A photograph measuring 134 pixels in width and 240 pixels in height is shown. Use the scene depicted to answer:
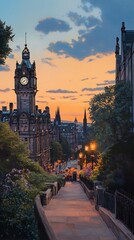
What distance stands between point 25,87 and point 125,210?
9463 cm

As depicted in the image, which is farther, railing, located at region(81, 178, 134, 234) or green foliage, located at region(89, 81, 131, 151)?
green foliage, located at region(89, 81, 131, 151)

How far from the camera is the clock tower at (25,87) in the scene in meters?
105

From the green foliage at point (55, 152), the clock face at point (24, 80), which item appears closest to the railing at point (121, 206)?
the clock face at point (24, 80)

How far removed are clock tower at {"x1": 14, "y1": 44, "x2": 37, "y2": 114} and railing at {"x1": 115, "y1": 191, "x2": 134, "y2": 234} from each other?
9192 cm

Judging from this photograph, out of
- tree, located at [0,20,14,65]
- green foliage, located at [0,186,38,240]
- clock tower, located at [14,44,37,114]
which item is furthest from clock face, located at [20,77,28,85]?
green foliage, located at [0,186,38,240]

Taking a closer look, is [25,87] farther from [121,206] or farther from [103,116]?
[121,206]

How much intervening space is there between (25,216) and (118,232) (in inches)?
162

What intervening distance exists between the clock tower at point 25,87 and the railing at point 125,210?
302ft

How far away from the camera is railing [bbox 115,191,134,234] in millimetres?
11477

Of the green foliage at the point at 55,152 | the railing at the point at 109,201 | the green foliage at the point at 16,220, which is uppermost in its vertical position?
the green foliage at the point at 16,220

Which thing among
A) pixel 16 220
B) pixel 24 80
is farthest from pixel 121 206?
pixel 24 80

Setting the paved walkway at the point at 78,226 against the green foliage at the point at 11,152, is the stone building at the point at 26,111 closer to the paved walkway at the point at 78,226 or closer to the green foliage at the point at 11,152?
the green foliage at the point at 11,152

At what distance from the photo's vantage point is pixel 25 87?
345 ft

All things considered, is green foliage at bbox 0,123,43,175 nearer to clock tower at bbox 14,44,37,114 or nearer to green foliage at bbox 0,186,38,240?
green foliage at bbox 0,186,38,240
